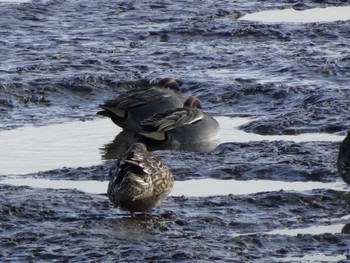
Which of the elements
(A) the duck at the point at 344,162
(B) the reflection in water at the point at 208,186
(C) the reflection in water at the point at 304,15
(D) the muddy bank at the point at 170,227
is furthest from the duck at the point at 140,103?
(C) the reflection in water at the point at 304,15

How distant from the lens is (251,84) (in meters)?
15.8

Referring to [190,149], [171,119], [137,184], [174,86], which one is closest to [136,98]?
[174,86]

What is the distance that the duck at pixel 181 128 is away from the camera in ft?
44.9

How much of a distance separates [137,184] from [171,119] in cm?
392

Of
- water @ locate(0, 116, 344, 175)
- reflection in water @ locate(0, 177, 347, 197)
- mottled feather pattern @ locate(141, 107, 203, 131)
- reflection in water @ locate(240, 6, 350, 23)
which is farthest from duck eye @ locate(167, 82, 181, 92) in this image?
reflection in water @ locate(240, 6, 350, 23)

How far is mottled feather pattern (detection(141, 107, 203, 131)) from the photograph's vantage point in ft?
45.3

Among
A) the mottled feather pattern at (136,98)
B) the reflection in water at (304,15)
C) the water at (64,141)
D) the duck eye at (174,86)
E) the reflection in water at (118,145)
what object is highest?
the reflection in water at (304,15)

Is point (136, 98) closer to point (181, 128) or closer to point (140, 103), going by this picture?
point (140, 103)

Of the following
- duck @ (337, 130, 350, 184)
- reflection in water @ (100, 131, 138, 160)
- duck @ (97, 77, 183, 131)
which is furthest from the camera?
duck @ (97, 77, 183, 131)

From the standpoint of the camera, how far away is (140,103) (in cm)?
1491

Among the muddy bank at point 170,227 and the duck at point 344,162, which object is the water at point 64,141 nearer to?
the muddy bank at point 170,227

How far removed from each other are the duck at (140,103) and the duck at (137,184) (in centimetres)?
422

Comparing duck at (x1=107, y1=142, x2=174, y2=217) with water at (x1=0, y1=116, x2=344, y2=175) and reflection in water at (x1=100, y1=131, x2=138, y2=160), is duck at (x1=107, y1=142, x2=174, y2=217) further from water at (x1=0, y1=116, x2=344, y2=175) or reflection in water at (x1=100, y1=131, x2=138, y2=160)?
reflection in water at (x1=100, y1=131, x2=138, y2=160)

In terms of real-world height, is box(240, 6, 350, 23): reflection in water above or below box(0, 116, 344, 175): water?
above
